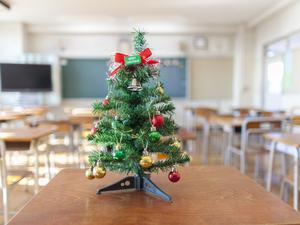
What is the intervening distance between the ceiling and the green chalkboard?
0.90 meters

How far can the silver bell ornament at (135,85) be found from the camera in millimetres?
915

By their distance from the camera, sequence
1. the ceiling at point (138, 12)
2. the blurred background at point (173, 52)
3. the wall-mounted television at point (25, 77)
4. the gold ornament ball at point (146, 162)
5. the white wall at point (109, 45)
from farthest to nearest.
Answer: the white wall at point (109, 45), the wall-mounted television at point (25, 77), the blurred background at point (173, 52), the ceiling at point (138, 12), the gold ornament ball at point (146, 162)

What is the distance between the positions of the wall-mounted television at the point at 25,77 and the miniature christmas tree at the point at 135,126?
547 cm

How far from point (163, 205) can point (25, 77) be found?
5.75 m

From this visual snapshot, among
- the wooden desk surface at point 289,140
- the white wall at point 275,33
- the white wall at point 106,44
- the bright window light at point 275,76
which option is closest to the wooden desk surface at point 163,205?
the wooden desk surface at point 289,140

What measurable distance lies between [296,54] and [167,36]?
293 cm

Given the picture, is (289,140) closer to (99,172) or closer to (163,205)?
(163,205)

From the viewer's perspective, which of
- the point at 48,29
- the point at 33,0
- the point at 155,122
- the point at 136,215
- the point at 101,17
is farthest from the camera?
the point at 48,29

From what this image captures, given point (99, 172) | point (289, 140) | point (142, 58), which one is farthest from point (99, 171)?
point (289, 140)

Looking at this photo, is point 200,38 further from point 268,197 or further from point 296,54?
point 268,197

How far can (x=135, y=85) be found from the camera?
0.92 m

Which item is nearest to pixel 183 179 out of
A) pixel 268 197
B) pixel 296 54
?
pixel 268 197

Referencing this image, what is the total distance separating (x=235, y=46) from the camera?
6582 mm

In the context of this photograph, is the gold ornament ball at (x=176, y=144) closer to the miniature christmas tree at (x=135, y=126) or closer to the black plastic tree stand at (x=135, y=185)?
the miniature christmas tree at (x=135, y=126)
